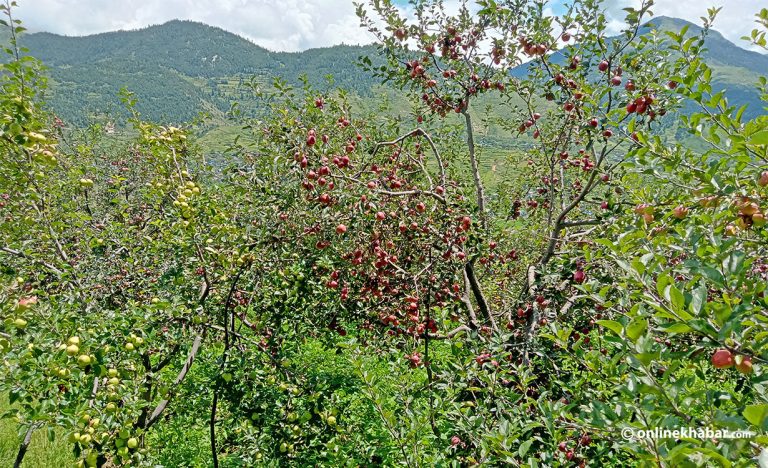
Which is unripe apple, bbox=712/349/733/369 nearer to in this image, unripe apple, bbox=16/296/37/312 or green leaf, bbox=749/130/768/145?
green leaf, bbox=749/130/768/145

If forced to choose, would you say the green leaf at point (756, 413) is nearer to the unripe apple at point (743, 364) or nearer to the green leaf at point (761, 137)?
the unripe apple at point (743, 364)

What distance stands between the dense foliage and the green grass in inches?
54.3

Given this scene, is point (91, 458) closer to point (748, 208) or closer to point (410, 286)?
point (410, 286)

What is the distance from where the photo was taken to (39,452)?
18.7ft

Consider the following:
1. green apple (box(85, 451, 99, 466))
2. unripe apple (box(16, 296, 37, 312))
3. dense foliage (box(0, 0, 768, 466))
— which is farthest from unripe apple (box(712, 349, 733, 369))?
unripe apple (box(16, 296, 37, 312))

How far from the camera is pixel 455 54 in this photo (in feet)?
15.6

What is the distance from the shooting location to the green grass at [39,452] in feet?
18.0

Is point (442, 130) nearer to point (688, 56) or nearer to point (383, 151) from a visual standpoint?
point (383, 151)

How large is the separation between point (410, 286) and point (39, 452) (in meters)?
5.72

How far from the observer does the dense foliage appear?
167cm

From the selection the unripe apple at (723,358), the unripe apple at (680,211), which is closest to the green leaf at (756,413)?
the unripe apple at (723,358)

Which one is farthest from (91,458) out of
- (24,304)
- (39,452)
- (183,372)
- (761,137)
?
(39,452)

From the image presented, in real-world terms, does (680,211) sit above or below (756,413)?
above

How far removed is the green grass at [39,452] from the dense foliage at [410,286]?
54.3 inches
